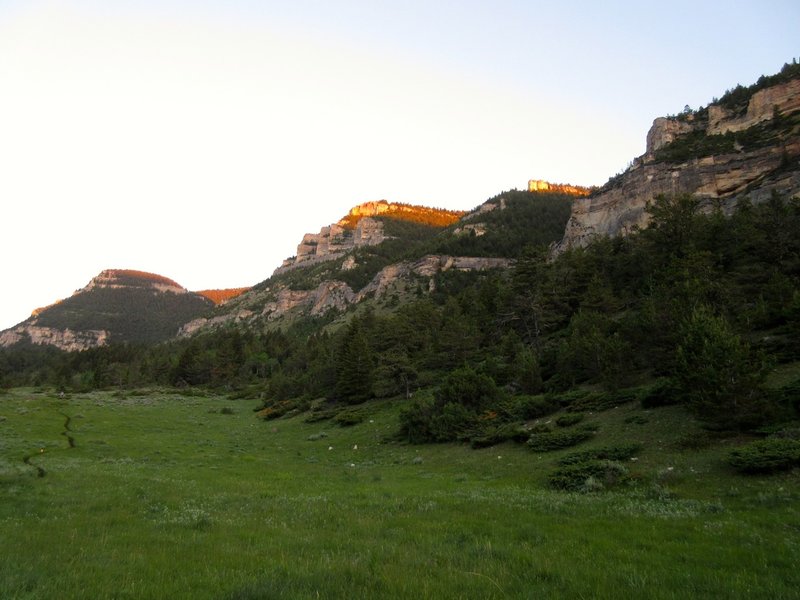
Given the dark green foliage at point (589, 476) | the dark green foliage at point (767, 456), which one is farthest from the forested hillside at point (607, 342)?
the dark green foliage at point (589, 476)

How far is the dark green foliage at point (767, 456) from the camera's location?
12703mm

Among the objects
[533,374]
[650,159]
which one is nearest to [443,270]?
→ [650,159]

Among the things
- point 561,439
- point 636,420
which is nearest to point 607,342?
point 636,420

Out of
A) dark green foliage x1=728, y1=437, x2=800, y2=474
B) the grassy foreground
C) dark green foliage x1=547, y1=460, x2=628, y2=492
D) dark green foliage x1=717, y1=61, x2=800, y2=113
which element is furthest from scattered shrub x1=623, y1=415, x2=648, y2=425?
dark green foliage x1=717, y1=61, x2=800, y2=113

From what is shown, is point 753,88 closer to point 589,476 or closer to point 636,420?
point 636,420

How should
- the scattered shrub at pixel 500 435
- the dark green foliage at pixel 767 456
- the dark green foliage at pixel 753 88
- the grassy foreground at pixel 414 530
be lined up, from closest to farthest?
the grassy foreground at pixel 414 530
the dark green foliage at pixel 767 456
the scattered shrub at pixel 500 435
the dark green foliage at pixel 753 88

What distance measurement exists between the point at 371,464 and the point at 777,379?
69.6 feet

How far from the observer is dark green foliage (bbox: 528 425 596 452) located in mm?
21734

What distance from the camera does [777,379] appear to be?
69.4 ft

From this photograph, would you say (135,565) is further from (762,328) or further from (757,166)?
(757,166)

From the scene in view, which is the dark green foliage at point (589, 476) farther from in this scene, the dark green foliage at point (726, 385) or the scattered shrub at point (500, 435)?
the scattered shrub at point (500, 435)

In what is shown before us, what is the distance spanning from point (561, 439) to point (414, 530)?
14063mm

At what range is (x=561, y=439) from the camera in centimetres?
2192

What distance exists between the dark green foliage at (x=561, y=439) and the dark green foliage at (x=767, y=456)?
27.2ft
